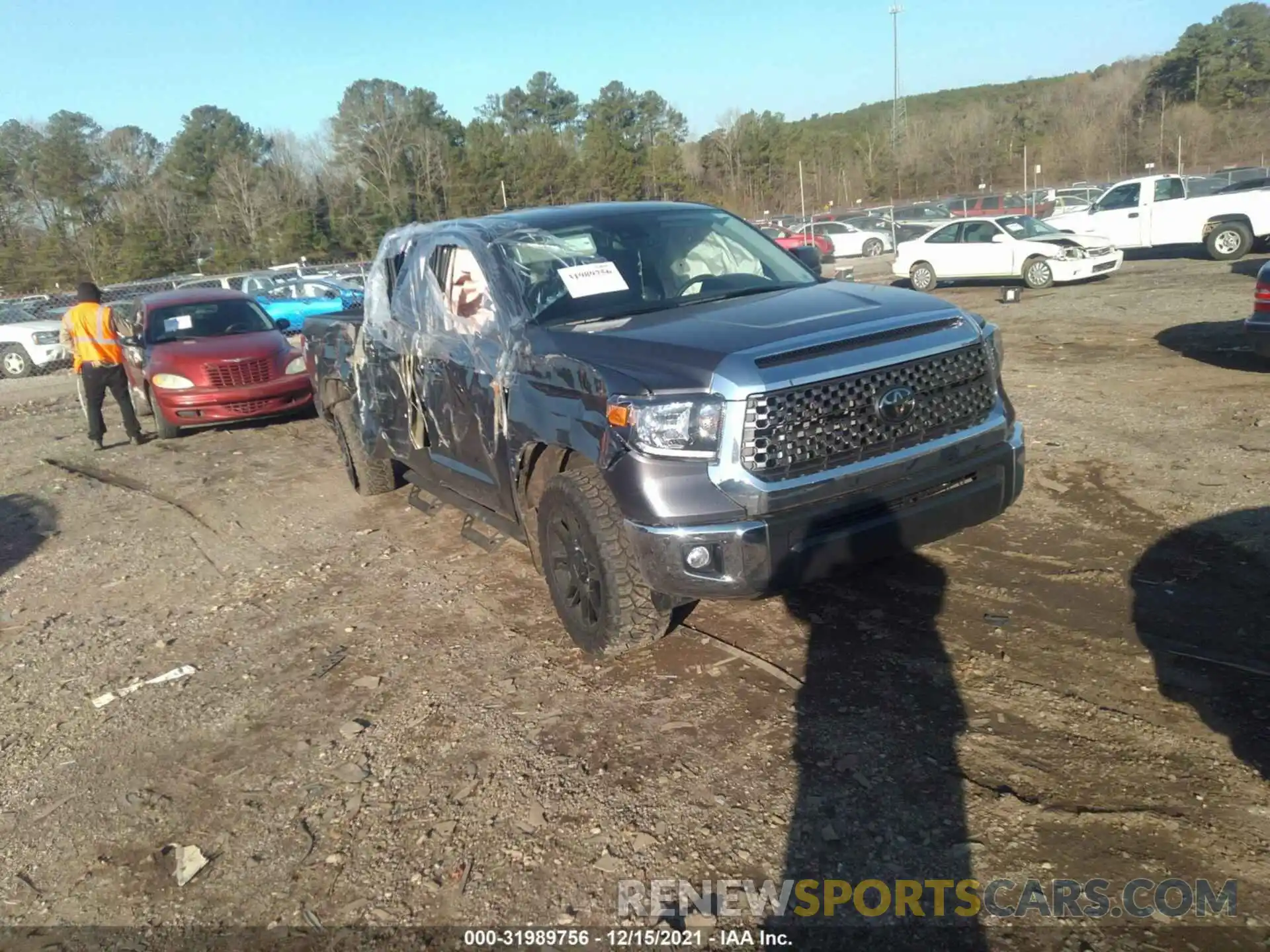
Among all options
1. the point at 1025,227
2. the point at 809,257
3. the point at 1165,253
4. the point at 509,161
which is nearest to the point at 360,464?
the point at 809,257

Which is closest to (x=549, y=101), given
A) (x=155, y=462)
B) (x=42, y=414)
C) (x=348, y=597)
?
(x=42, y=414)

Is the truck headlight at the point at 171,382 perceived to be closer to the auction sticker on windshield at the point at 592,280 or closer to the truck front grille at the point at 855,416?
the auction sticker on windshield at the point at 592,280

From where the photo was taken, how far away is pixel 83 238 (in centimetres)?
4716

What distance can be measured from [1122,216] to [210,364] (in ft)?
60.0

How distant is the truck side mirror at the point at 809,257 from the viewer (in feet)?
18.3

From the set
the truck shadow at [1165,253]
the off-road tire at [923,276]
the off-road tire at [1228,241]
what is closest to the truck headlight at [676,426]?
the off-road tire at [923,276]

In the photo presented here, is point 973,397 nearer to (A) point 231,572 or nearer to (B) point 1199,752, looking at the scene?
(B) point 1199,752

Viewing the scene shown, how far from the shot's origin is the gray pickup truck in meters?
3.66

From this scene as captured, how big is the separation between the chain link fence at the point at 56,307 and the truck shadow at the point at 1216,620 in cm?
1346

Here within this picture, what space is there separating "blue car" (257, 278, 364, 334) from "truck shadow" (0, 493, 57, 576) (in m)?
12.9

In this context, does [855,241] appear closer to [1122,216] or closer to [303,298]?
[1122,216]

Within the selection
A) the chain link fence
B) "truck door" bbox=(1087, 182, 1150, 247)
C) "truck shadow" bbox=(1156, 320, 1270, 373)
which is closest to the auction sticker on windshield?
"truck shadow" bbox=(1156, 320, 1270, 373)

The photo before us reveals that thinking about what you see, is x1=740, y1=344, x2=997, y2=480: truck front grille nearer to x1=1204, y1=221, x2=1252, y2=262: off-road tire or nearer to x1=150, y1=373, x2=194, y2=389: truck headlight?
x1=150, y1=373, x2=194, y2=389: truck headlight

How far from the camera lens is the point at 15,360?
2147 cm
